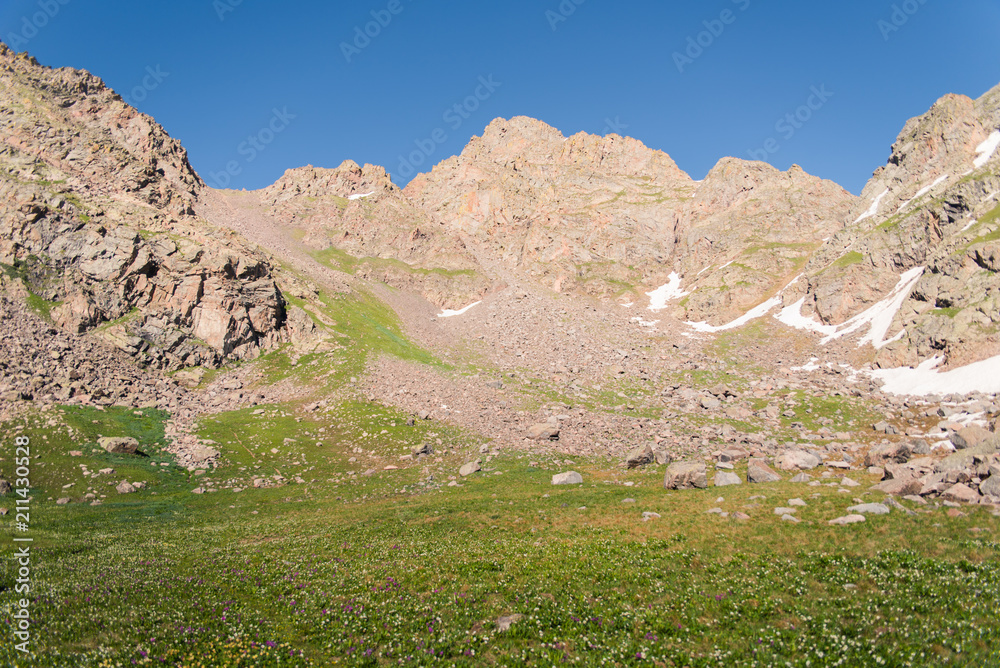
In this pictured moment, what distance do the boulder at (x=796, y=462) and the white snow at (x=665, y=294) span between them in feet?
348

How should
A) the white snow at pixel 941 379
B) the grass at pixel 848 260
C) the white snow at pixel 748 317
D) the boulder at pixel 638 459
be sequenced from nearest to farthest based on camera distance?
the boulder at pixel 638 459 < the white snow at pixel 941 379 < the grass at pixel 848 260 < the white snow at pixel 748 317

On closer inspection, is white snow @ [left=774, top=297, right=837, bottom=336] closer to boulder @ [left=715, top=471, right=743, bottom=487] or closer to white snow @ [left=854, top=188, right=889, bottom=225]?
white snow @ [left=854, top=188, right=889, bottom=225]

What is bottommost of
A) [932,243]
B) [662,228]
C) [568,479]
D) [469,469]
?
[568,479]

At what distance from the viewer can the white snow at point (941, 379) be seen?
54562 mm

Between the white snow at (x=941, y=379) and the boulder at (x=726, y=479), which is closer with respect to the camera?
the boulder at (x=726, y=479)

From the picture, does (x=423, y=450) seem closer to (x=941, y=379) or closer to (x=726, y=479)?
(x=726, y=479)

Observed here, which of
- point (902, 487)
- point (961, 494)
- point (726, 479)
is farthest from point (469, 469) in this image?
point (961, 494)

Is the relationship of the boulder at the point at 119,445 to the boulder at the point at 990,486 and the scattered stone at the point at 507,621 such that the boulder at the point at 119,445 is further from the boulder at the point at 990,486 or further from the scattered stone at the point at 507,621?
the boulder at the point at 990,486

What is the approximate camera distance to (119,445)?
4547 cm

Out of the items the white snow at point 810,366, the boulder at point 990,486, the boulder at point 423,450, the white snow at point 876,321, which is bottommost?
the boulder at point 423,450

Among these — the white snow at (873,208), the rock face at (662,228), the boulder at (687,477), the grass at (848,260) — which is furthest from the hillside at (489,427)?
the grass at (848,260)

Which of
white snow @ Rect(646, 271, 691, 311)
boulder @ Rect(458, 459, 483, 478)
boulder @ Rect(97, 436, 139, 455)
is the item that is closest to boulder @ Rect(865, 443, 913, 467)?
boulder @ Rect(458, 459, 483, 478)

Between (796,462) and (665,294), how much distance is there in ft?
398

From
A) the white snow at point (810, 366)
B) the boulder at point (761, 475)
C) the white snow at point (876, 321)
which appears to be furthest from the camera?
the white snow at point (876, 321)
